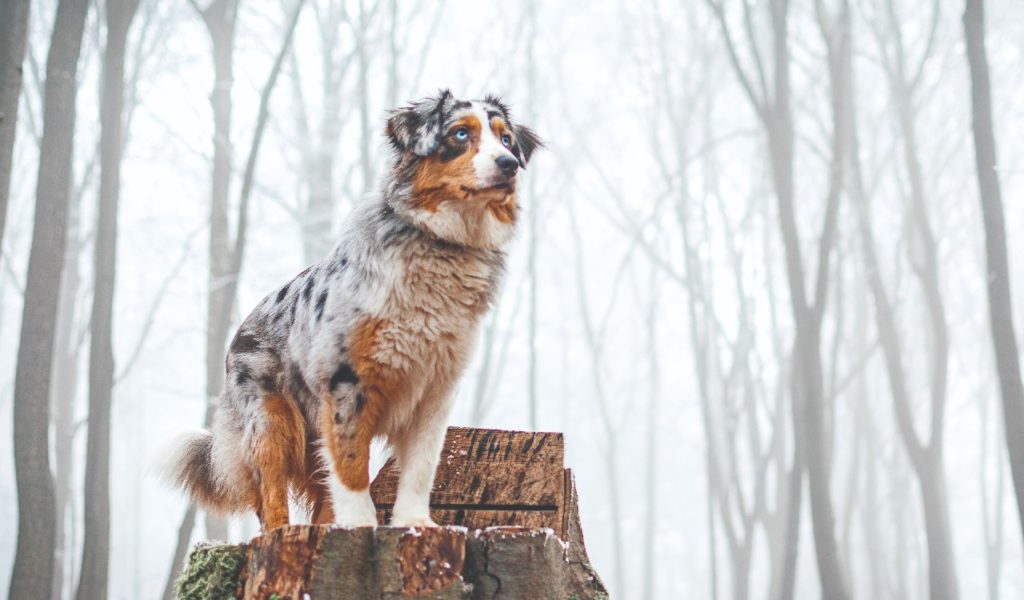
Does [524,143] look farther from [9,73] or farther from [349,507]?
[9,73]

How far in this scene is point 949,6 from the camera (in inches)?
636

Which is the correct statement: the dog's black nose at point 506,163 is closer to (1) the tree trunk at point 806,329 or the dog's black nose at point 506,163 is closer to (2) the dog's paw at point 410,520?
(2) the dog's paw at point 410,520

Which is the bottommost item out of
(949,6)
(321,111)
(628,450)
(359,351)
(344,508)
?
(344,508)

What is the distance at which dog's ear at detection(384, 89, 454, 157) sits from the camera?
366 centimetres

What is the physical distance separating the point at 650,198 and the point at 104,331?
13.8 m

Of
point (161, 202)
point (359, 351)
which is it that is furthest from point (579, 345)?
point (359, 351)

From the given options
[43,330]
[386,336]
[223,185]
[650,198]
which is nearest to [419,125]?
[386,336]

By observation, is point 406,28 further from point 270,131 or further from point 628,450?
point 628,450

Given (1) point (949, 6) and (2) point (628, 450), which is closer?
(1) point (949, 6)

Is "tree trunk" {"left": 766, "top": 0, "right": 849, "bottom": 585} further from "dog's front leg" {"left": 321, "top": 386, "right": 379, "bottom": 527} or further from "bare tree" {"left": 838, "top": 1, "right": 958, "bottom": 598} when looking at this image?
"dog's front leg" {"left": 321, "top": 386, "right": 379, "bottom": 527}

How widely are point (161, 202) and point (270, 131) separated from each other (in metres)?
4.39

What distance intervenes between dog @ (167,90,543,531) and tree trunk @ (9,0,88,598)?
2761 millimetres

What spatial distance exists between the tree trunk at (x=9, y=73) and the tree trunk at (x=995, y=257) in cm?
696

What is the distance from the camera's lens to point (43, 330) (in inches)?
249
